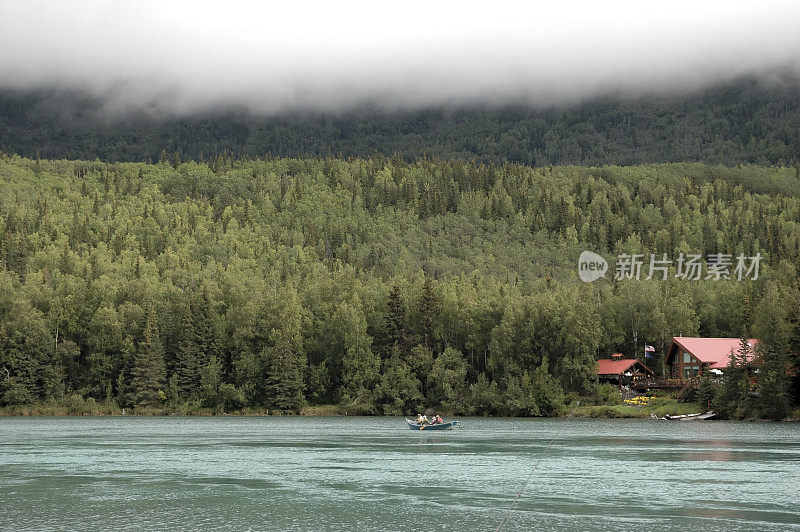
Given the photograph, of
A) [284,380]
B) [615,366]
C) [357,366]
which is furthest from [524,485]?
[615,366]

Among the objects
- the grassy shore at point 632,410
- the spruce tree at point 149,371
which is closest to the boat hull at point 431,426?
the grassy shore at point 632,410

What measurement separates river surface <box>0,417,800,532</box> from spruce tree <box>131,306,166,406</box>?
41823 millimetres

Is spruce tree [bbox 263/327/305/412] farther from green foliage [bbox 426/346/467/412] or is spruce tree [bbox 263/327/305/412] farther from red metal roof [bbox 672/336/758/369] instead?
red metal roof [bbox 672/336/758/369]

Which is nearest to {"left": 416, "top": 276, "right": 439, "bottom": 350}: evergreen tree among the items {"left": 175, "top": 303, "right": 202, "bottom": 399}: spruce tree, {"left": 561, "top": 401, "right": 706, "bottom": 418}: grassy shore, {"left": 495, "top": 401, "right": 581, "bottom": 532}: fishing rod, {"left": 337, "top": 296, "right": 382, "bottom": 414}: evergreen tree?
{"left": 337, "top": 296, "right": 382, "bottom": 414}: evergreen tree

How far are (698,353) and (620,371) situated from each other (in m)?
13.3

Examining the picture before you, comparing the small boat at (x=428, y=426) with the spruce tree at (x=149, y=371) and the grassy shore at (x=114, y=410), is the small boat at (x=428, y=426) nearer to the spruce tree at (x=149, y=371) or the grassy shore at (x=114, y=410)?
the grassy shore at (x=114, y=410)

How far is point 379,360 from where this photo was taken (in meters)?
148

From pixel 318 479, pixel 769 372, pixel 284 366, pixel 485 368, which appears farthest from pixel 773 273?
pixel 318 479

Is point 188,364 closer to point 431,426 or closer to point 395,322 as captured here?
point 395,322

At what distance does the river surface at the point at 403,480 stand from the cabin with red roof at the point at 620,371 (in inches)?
1866

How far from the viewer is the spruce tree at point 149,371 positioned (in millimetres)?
A: 146625

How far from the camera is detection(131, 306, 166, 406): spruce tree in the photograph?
14662 centimetres

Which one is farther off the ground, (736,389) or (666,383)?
(736,389)

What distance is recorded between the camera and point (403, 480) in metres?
61.9
